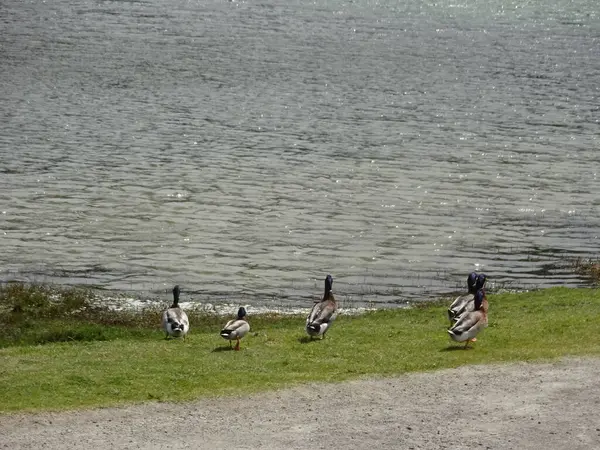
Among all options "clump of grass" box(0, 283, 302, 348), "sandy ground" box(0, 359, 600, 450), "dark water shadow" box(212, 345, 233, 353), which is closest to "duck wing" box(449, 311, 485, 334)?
"sandy ground" box(0, 359, 600, 450)

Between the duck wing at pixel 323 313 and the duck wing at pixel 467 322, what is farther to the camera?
Answer: the duck wing at pixel 323 313

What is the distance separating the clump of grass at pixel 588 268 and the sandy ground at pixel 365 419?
695 inches

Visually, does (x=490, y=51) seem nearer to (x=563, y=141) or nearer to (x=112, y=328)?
(x=563, y=141)

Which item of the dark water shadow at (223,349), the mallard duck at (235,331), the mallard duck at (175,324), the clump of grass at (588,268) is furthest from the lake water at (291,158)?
the mallard duck at (235,331)

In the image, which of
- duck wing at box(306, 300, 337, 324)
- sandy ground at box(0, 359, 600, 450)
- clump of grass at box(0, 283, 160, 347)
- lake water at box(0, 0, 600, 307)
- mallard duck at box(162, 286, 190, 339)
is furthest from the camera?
lake water at box(0, 0, 600, 307)

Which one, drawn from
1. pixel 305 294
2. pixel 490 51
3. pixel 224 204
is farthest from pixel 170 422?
pixel 490 51

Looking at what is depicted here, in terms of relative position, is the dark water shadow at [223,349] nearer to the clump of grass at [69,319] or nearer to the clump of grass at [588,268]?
the clump of grass at [69,319]

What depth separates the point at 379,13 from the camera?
476ft

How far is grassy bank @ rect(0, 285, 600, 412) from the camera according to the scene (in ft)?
79.7

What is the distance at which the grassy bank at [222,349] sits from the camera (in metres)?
24.3

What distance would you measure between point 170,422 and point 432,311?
1520 centimetres

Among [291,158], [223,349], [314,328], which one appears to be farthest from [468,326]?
[291,158]

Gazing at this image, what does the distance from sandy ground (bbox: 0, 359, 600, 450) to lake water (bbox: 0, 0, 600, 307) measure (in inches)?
609

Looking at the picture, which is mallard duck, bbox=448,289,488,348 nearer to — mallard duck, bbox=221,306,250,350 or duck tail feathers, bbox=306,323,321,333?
duck tail feathers, bbox=306,323,321,333
